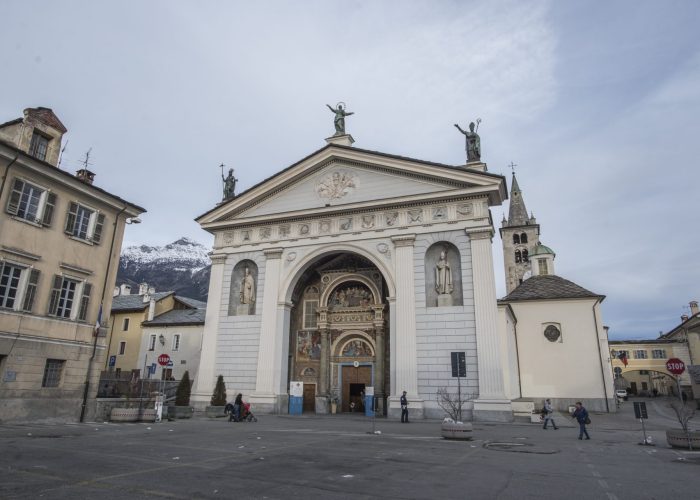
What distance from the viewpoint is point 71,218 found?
2042 cm

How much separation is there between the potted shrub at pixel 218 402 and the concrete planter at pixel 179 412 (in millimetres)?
1247

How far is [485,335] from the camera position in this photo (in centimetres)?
2328

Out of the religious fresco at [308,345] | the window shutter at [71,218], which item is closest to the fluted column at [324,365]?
the religious fresco at [308,345]

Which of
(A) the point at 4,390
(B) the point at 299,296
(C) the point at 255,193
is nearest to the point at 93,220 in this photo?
(A) the point at 4,390

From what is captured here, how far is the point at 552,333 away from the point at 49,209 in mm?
30259

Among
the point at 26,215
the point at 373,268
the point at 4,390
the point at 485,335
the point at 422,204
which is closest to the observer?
the point at 4,390

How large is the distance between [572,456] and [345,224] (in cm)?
1884

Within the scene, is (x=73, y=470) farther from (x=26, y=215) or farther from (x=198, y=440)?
(x=26, y=215)

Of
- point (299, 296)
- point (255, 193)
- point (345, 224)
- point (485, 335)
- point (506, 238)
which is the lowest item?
point (485, 335)

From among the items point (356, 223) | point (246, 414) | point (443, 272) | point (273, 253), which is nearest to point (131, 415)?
point (246, 414)

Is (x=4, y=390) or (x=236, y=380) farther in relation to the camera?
(x=236, y=380)

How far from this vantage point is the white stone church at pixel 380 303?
79.2 ft

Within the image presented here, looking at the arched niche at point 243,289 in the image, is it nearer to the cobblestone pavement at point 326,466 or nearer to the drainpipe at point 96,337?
the drainpipe at point 96,337

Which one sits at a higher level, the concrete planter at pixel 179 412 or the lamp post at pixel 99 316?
the lamp post at pixel 99 316
